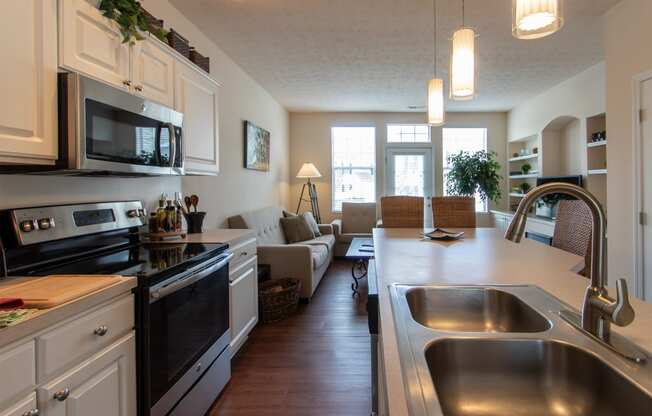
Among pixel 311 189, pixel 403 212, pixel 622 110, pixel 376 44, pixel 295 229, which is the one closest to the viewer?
pixel 622 110

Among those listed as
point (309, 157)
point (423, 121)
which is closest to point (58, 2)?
point (309, 157)

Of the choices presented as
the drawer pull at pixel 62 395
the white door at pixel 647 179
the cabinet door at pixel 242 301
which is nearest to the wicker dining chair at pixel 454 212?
the white door at pixel 647 179

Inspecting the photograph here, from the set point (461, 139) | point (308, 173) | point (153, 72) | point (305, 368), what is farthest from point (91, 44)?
point (461, 139)

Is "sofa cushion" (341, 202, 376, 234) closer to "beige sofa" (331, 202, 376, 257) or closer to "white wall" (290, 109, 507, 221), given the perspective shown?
"beige sofa" (331, 202, 376, 257)

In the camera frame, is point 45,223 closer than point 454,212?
Yes

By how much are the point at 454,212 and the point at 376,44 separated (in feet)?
5.73

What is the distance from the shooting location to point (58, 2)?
4.48 ft

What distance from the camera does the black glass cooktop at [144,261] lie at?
146 cm

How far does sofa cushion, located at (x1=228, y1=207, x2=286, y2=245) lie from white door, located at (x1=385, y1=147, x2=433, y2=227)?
96.2 inches

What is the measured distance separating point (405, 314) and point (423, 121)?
628 cm

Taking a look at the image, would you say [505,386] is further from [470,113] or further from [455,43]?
[470,113]

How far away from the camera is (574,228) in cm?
215

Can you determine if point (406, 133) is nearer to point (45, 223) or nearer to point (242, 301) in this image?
point (242, 301)

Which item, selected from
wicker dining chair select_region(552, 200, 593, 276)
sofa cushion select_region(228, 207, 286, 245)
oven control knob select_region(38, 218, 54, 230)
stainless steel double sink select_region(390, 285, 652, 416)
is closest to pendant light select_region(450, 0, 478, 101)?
wicker dining chair select_region(552, 200, 593, 276)
